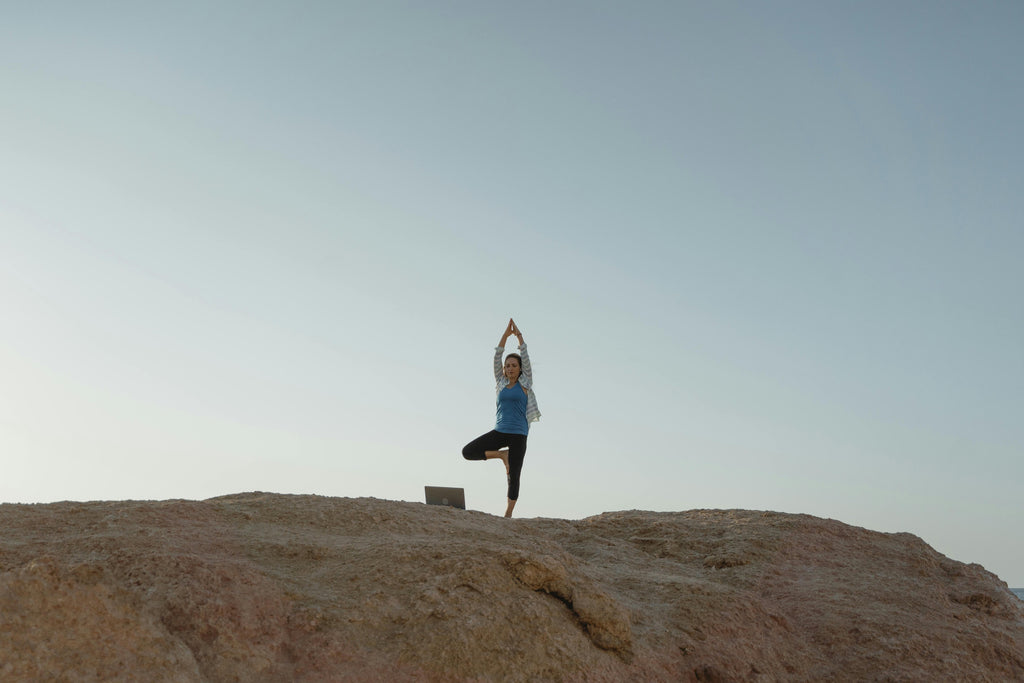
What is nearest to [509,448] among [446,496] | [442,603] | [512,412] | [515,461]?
[515,461]

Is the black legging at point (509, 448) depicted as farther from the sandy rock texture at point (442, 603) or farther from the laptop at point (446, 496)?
the sandy rock texture at point (442, 603)

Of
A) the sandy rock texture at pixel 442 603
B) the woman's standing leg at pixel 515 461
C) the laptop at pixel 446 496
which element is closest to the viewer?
the sandy rock texture at pixel 442 603

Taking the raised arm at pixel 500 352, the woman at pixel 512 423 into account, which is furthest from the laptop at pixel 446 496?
the raised arm at pixel 500 352

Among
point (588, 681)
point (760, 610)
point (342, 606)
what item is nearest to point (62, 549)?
point (342, 606)

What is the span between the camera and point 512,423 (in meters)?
9.09

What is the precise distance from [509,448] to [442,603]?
4.27m

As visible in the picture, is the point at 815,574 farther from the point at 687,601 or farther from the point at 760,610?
the point at 687,601

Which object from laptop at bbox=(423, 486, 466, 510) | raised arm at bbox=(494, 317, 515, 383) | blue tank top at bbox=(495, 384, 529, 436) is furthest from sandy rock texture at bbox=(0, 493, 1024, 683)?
raised arm at bbox=(494, 317, 515, 383)

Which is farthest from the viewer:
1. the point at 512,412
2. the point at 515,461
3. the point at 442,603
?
the point at 512,412

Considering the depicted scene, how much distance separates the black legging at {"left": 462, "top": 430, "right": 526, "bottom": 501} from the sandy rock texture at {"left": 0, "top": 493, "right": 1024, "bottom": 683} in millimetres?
1381

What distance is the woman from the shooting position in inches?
356

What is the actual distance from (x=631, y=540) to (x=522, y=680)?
3519 mm

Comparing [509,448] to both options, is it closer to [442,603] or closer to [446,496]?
[446,496]

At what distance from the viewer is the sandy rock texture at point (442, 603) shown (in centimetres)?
403
